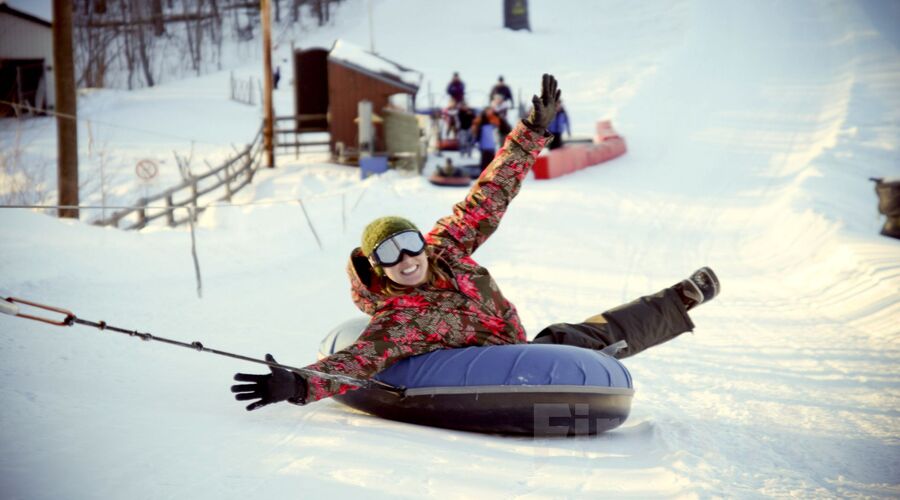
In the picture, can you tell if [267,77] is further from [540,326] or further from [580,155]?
[540,326]

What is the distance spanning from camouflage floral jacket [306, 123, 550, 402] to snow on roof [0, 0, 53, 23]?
23.9m

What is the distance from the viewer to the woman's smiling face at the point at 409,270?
3.56 m

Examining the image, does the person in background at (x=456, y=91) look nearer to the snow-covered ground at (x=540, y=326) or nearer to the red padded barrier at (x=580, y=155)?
the red padded barrier at (x=580, y=155)

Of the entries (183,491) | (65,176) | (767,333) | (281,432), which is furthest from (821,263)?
(65,176)

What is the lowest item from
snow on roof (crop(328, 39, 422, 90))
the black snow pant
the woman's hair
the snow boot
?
the black snow pant

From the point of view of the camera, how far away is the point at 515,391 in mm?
3424

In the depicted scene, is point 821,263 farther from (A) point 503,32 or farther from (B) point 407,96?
(A) point 503,32

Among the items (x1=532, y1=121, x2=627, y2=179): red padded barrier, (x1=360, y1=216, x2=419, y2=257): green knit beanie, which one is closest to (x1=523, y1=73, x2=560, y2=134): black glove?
(x1=360, y1=216, x2=419, y2=257): green knit beanie

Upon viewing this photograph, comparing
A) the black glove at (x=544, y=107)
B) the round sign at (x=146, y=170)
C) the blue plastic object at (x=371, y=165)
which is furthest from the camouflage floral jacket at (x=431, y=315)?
the blue plastic object at (x=371, y=165)

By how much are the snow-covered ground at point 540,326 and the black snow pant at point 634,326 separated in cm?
39

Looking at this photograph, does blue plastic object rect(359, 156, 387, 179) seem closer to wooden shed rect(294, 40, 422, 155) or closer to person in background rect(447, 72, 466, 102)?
wooden shed rect(294, 40, 422, 155)

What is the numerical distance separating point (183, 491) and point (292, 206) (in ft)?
26.7

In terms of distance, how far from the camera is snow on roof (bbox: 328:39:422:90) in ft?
56.8

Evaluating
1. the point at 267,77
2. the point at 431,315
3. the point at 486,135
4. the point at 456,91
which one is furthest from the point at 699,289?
the point at 456,91
